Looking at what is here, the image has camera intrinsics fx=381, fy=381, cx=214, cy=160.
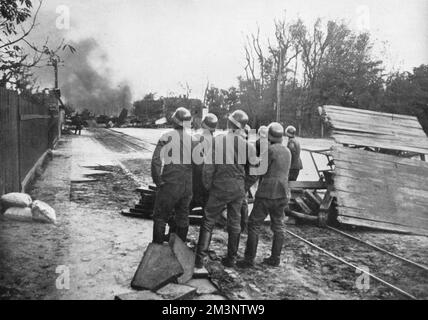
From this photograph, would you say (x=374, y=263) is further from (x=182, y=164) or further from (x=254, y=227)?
(x=182, y=164)

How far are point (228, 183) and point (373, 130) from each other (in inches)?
197

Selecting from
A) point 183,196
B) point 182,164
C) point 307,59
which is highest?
point 307,59

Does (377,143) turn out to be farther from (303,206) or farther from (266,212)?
(266,212)

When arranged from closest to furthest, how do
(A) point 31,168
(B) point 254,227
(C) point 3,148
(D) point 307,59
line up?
1. (B) point 254,227
2. (C) point 3,148
3. (A) point 31,168
4. (D) point 307,59

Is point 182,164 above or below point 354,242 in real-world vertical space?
above

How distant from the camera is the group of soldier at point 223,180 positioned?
15.8 feet

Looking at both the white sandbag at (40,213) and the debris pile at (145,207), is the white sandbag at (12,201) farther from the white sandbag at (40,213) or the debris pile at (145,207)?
the debris pile at (145,207)

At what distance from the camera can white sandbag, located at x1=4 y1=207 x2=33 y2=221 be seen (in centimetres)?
630

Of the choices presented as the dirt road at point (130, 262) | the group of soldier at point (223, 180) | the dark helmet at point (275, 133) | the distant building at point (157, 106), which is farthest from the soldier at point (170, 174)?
the distant building at point (157, 106)

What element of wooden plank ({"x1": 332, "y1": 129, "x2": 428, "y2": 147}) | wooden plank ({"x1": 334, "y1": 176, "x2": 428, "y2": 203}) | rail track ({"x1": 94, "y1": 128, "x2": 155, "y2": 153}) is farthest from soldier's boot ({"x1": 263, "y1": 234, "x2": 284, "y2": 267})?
rail track ({"x1": 94, "y1": 128, "x2": 155, "y2": 153})

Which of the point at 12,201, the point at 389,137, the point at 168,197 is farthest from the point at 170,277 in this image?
the point at 389,137

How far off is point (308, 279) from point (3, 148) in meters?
5.37
